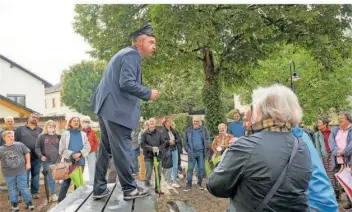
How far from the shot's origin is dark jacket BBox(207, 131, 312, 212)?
938 millimetres

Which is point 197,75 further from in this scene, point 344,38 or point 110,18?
point 344,38

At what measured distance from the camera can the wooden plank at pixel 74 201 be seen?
4.44 ft

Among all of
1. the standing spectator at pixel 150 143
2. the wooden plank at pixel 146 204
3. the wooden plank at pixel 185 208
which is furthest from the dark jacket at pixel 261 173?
the standing spectator at pixel 150 143

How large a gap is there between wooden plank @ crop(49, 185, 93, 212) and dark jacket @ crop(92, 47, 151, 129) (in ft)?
1.10

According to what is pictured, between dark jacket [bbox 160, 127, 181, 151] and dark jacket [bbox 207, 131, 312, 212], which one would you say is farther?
dark jacket [bbox 160, 127, 181, 151]

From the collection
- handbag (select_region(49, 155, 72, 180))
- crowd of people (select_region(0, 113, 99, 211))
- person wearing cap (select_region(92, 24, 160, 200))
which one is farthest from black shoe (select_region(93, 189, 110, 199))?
crowd of people (select_region(0, 113, 99, 211))

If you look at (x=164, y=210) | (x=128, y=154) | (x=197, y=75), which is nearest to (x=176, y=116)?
(x=197, y=75)

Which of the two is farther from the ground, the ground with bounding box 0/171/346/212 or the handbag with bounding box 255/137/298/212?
the handbag with bounding box 255/137/298/212

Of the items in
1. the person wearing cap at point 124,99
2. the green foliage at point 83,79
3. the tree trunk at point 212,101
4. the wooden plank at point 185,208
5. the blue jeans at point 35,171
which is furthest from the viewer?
the green foliage at point 83,79

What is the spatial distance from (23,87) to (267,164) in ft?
21.9

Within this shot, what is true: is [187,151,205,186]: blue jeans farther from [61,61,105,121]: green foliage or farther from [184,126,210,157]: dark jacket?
[61,61,105,121]: green foliage

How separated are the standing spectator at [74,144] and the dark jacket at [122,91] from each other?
1.83m

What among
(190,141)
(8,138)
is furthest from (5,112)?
(190,141)

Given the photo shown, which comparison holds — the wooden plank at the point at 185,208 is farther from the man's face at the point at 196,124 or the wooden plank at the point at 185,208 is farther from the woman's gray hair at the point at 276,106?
the man's face at the point at 196,124
